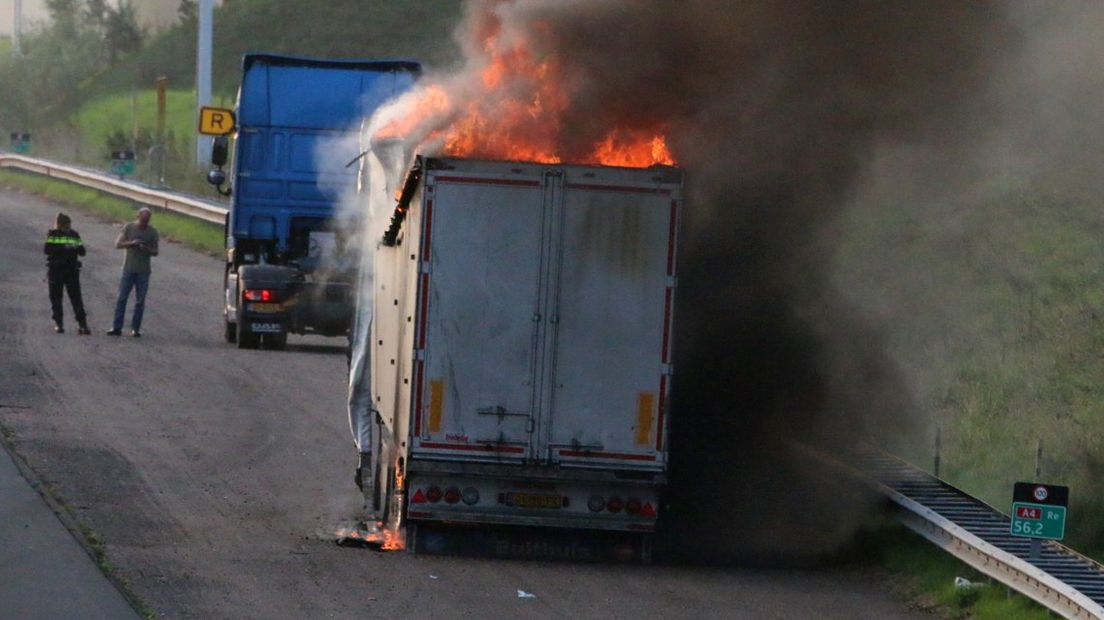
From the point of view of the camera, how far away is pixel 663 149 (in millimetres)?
13109

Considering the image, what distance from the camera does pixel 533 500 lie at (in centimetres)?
1207

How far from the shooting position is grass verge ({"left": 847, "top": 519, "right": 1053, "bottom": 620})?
1070cm

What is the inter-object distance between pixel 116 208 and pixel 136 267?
1542cm

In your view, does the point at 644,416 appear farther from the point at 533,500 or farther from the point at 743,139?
the point at 743,139

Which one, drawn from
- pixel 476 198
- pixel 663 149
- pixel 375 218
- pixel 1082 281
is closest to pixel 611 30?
pixel 663 149

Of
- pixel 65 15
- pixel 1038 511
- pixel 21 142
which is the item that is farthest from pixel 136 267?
pixel 65 15

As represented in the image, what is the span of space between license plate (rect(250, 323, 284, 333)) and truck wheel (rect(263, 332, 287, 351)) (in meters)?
0.30

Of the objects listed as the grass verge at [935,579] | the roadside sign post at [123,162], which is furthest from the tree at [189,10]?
the grass verge at [935,579]

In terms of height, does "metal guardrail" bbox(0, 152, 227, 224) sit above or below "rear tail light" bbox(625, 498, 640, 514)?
above

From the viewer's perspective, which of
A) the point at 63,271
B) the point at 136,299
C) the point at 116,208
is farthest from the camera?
the point at 116,208

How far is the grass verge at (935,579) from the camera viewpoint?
1070 cm

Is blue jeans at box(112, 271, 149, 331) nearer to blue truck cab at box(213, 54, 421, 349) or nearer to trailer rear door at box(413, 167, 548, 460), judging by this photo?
blue truck cab at box(213, 54, 421, 349)

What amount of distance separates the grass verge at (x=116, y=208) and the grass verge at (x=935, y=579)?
878 inches

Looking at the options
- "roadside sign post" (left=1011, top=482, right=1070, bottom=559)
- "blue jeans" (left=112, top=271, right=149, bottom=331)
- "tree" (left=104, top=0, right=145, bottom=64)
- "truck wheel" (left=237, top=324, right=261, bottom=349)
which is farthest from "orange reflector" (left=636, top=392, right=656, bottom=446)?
"tree" (left=104, top=0, right=145, bottom=64)
